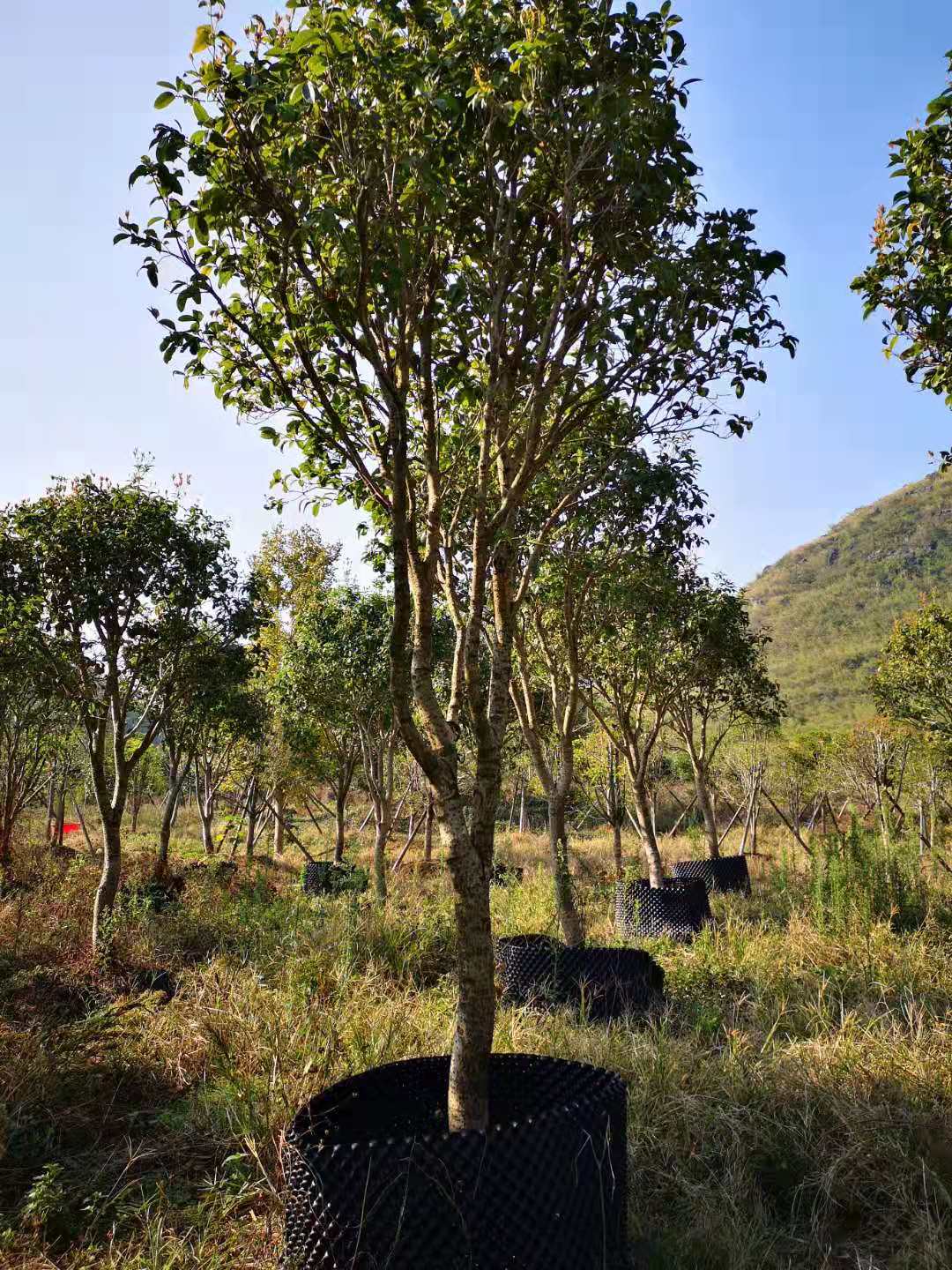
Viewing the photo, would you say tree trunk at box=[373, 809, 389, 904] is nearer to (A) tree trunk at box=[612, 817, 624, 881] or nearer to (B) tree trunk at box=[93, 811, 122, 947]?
(B) tree trunk at box=[93, 811, 122, 947]

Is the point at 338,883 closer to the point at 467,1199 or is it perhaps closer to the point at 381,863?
the point at 381,863

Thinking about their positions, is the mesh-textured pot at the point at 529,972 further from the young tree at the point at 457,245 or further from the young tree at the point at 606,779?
the young tree at the point at 606,779

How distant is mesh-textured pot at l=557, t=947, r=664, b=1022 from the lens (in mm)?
5863

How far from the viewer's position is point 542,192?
4.00 meters

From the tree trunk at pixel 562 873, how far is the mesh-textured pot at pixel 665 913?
1662 mm

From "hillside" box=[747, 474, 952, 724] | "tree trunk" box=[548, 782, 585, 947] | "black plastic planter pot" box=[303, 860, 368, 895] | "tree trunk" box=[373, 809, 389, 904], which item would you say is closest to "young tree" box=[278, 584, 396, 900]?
"tree trunk" box=[373, 809, 389, 904]

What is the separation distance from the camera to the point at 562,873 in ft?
26.0

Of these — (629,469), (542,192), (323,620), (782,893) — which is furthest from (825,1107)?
(323,620)

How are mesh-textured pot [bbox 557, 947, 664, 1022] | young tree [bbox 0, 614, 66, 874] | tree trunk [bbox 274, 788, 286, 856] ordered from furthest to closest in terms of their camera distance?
tree trunk [bbox 274, 788, 286, 856] → young tree [bbox 0, 614, 66, 874] → mesh-textured pot [bbox 557, 947, 664, 1022]

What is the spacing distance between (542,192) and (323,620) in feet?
31.8

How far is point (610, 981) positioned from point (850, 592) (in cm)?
7470

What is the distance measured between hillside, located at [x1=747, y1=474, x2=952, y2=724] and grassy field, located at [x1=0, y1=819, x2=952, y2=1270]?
43408 millimetres

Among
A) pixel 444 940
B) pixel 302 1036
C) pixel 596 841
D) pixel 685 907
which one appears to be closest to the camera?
pixel 302 1036

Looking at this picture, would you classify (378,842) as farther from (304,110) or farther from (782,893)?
(304,110)
